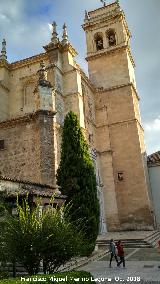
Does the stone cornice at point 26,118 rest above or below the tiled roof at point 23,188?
above

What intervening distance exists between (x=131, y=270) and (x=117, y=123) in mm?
18474

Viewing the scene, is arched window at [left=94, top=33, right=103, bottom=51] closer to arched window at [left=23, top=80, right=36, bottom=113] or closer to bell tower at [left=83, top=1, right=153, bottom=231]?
bell tower at [left=83, top=1, right=153, bottom=231]

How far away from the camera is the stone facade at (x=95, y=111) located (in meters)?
17.6

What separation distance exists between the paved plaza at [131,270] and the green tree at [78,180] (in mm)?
1805

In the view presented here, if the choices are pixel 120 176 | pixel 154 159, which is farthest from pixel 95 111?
pixel 154 159

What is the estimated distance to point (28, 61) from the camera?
25312mm

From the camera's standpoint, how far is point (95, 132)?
2772 centimetres

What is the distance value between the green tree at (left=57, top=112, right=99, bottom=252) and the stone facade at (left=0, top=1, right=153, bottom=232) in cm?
130

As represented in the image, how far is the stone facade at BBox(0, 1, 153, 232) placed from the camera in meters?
17.6

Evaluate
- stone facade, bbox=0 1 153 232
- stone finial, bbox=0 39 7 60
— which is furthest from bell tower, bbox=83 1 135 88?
stone finial, bbox=0 39 7 60

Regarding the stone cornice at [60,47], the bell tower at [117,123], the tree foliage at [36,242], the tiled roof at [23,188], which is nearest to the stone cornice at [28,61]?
the stone cornice at [60,47]

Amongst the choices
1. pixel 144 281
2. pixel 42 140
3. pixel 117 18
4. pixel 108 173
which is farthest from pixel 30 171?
pixel 117 18

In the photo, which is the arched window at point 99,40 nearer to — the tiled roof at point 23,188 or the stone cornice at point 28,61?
the stone cornice at point 28,61

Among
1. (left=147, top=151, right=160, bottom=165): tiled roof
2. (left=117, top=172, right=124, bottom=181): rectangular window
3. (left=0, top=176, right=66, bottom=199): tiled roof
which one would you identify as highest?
(left=147, top=151, right=160, bottom=165): tiled roof
